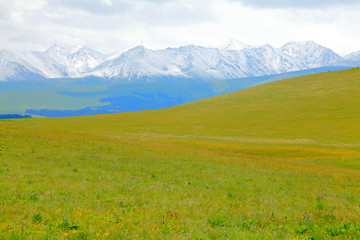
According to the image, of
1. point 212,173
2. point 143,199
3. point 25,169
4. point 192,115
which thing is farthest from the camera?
point 192,115

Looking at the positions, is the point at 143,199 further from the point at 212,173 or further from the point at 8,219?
the point at 212,173

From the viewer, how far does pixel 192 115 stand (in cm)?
13238

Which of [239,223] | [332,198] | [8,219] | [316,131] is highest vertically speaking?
[8,219]

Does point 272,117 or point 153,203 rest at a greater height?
point 153,203

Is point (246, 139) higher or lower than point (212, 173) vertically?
lower

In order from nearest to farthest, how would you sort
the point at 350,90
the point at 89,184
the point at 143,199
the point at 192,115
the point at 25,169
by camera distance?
the point at 143,199
the point at 89,184
the point at 25,169
the point at 192,115
the point at 350,90

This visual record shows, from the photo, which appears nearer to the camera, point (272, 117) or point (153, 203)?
point (153, 203)

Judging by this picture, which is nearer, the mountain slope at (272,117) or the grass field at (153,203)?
the grass field at (153,203)

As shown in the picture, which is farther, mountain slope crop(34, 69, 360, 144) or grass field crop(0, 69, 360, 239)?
mountain slope crop(34, 69, 360, 144)

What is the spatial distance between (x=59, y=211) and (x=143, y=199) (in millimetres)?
3943

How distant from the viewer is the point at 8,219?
9.10 meters

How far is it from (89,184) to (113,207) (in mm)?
4938

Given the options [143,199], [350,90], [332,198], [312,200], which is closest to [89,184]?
[143,199]

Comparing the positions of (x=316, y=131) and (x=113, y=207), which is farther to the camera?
(x=316, y=131)
